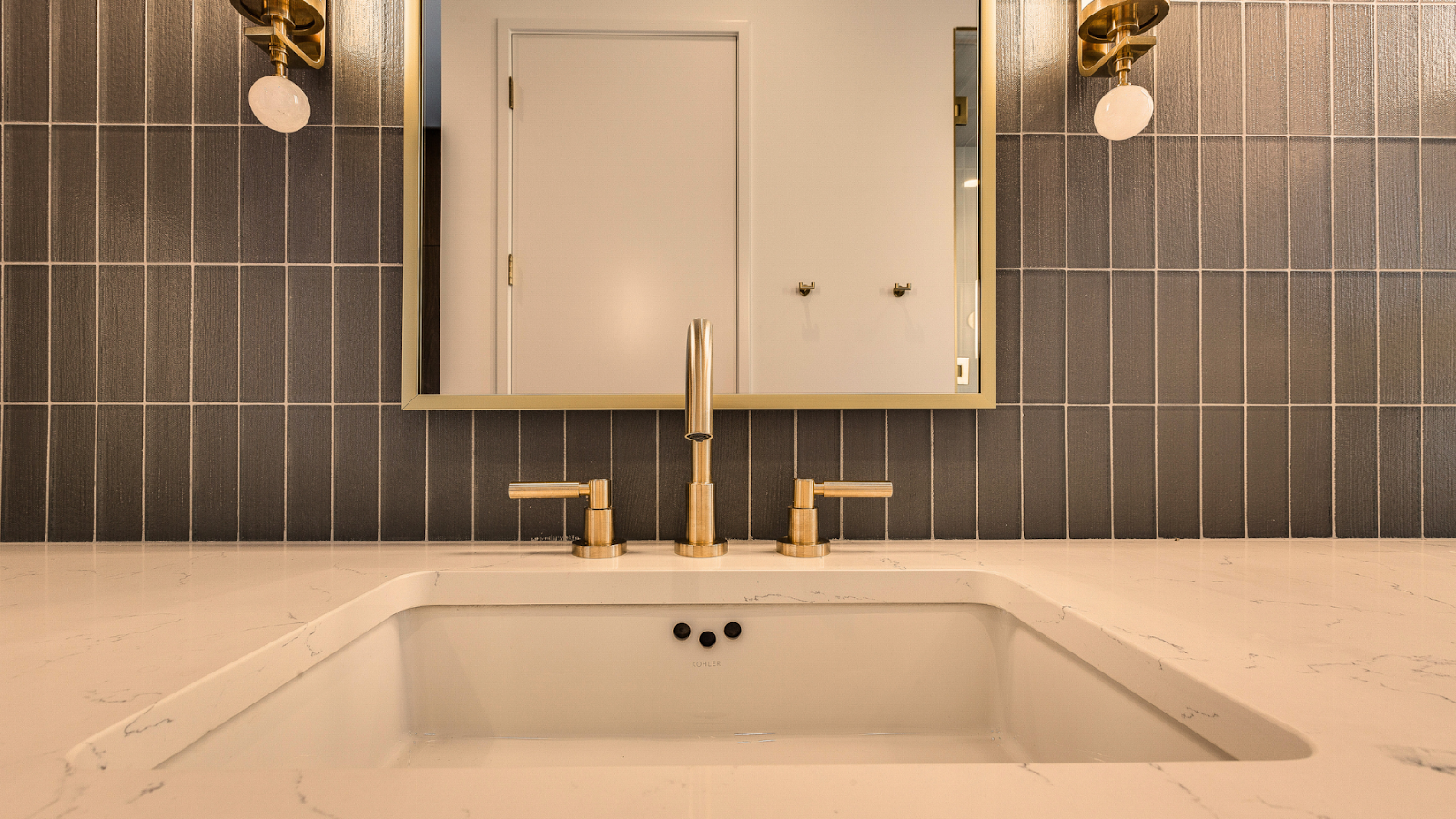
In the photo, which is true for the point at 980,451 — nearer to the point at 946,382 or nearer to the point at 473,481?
the point at 946,382

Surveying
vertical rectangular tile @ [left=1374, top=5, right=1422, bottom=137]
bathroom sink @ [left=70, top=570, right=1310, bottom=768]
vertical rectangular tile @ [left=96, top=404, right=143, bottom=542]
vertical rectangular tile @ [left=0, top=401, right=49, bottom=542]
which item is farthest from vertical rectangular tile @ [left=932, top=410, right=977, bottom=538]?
vertical rectangular tile @ [left=0, top=401, right=49, bottom=542]

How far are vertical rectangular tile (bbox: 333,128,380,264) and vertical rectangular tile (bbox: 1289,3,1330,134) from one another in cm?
135

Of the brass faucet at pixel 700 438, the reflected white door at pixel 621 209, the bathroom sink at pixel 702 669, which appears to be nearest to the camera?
the bathroom sink at pixel 702 669

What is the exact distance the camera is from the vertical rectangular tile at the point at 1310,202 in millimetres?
1020

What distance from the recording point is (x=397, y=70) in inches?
38.5

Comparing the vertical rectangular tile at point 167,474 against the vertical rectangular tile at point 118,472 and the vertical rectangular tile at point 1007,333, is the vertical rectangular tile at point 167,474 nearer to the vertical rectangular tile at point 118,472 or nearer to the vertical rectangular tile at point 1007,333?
the vertical rectangular tile at point 118,472

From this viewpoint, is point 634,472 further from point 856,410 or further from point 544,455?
point 856,410

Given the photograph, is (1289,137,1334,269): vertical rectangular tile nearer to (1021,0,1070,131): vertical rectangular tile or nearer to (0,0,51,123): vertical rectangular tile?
(1021,0,1070,131): vertical rectangular tile

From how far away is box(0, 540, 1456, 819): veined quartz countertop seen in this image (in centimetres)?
30

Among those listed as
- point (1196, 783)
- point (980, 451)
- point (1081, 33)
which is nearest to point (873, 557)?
point (980, 451)

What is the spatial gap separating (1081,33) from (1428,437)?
795mm

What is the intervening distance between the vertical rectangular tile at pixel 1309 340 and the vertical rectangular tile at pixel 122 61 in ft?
5.55

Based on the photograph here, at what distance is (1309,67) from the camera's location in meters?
1.02

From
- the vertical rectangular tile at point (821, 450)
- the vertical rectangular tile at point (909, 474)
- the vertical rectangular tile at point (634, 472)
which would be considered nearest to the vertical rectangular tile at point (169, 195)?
the vertical rectangular tile at point (634, 472)
